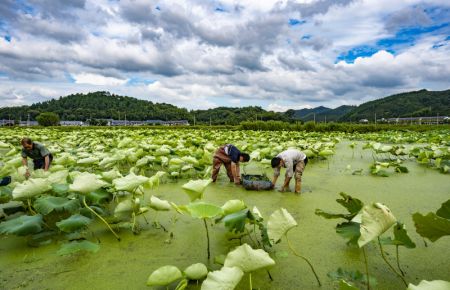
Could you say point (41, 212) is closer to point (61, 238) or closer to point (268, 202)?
point (61, 238)

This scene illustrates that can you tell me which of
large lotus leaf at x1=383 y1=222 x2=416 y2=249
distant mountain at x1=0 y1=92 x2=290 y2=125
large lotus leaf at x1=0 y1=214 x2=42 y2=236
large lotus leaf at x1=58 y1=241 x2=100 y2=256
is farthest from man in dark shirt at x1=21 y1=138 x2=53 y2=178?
distant mountain at x1=0 y1=92 x2=290 y2=125

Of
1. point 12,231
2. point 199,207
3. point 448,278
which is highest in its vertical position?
point 199,207

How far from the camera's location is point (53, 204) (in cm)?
210

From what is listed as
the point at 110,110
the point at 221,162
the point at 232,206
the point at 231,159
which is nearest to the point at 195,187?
the point at 232,206

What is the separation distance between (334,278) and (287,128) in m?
18.0

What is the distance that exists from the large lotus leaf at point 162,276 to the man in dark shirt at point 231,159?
2.58 metres

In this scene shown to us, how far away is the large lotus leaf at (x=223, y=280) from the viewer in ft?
3.63

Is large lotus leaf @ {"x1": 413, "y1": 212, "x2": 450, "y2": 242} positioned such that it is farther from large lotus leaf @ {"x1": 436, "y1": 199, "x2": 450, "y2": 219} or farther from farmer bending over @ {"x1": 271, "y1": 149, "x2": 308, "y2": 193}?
farmer bending over @ {"x1": 271, "y1": 149, "x2": 308, "y2": 193}

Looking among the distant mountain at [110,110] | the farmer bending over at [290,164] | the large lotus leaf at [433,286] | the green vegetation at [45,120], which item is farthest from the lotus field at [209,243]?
the distant mountain at [110,110]

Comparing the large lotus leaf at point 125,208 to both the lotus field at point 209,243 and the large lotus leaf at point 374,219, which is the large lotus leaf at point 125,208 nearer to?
the lotus field at point 209,243

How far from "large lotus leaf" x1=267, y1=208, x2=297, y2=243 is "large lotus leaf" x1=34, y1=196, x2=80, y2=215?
1.39m

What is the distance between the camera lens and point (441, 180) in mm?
4039

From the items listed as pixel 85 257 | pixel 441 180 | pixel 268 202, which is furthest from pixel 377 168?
pixel 85 257

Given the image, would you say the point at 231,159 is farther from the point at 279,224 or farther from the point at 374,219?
the point at 374,219
